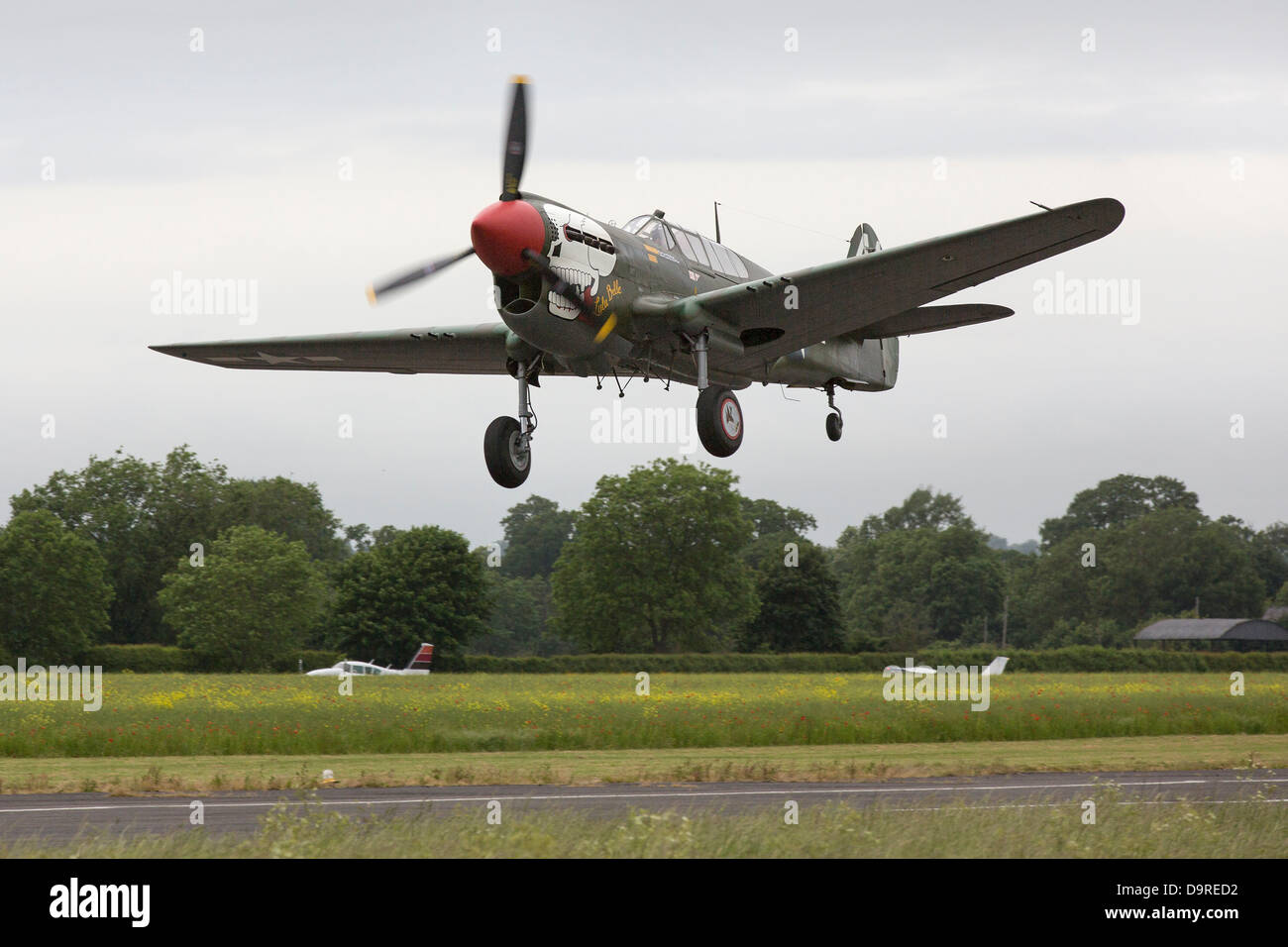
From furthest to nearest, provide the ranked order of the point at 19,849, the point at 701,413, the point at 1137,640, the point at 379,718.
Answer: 1. the point at 1137,640
2. the point at 379,718
3. the point at 701,413
4. the point at 19,849

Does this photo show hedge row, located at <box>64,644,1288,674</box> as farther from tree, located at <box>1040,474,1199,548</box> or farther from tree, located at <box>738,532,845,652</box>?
tree, located at <box>1040,474,1199,548</box>

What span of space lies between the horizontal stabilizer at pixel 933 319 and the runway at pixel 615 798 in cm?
732

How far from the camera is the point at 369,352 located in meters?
22.5

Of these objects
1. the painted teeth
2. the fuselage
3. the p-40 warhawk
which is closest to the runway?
the p-40 warhawk

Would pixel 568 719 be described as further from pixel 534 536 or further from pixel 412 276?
pixel 534 536

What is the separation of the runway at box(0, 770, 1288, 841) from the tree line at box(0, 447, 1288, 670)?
39383 mm

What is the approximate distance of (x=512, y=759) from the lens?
29344 millimetres

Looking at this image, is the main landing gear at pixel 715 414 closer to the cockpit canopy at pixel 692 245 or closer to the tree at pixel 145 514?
the cockpit canopy at pixel 692 245

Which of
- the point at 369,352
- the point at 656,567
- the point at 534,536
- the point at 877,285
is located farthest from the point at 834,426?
the point at 534,536

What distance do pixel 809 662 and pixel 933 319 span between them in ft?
161
